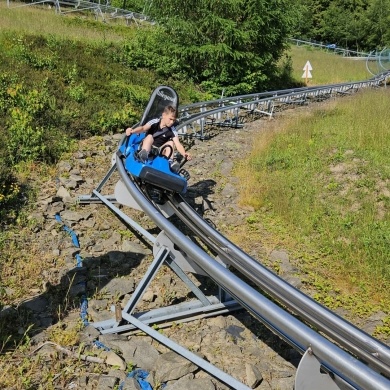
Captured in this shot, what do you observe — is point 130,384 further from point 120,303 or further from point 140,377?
point 120,303

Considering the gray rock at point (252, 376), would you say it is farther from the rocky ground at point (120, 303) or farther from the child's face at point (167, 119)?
the child's face at point (167, 119)

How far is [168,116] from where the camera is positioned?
6.43 metres

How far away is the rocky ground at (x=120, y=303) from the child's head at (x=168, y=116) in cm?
137

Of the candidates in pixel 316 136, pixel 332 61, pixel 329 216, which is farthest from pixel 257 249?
pixel 332 61

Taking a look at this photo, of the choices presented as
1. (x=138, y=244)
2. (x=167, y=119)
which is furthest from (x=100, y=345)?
(x=167, y=119)

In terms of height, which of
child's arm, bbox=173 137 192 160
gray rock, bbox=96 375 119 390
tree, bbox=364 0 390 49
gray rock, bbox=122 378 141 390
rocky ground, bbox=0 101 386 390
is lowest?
rocky ground, bbox=0 101 386 390

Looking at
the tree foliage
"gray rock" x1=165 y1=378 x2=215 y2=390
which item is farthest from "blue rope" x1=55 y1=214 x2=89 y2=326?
the tree foliage

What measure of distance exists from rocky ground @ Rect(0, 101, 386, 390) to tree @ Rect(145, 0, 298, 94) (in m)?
10.9

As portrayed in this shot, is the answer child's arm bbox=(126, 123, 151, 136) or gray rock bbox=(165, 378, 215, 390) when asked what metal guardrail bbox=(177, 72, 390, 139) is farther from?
gray rock bbox=(165, 378, 215, 390)

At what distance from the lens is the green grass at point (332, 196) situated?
17.4ft

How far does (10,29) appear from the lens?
52.1 feet

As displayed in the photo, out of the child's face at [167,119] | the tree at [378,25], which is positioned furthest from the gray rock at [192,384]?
the tree at [378,25]

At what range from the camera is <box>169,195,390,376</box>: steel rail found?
3180 mm

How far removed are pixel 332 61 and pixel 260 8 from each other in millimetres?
24377
